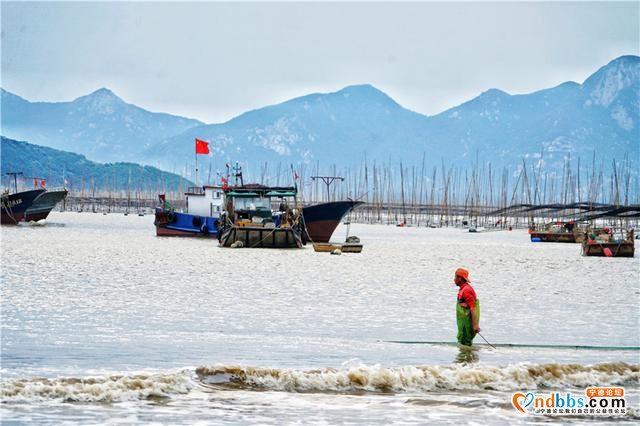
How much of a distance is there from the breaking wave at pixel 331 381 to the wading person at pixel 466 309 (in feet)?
4.21

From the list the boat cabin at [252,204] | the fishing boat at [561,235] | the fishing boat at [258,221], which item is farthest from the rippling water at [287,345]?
the fishing boat at [561,235]

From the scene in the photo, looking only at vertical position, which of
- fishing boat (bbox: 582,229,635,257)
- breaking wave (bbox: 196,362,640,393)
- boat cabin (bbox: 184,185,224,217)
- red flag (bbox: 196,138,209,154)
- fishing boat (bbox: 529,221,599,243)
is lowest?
breaking wave (bbox: 196,362,640,393)

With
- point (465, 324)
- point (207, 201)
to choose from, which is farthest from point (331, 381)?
point (207, 201)

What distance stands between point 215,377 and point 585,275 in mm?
32913

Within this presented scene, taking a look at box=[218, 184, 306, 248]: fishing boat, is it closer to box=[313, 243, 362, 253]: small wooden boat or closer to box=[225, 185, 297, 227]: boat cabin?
box=[225, 185, 297, 227]: boat cabin

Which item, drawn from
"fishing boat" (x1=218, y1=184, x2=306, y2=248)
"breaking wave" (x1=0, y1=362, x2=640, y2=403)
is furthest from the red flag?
"breaking wave" (x1=0, y1=362, x2=640, y2=403)

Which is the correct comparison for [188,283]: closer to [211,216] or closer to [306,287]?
[306,287]

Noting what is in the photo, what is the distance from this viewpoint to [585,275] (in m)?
46.7

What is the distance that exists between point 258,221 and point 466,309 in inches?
1773

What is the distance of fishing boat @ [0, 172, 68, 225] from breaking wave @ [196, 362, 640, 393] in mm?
83846

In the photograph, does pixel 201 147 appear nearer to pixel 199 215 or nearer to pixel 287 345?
pixel 199 215

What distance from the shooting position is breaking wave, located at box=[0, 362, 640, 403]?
15242 millimetres

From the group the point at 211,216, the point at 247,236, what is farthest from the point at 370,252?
the point at 211,216

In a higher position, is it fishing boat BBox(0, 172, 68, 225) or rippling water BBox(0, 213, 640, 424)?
fishing boat BBox(0, 172, 68, 225)
